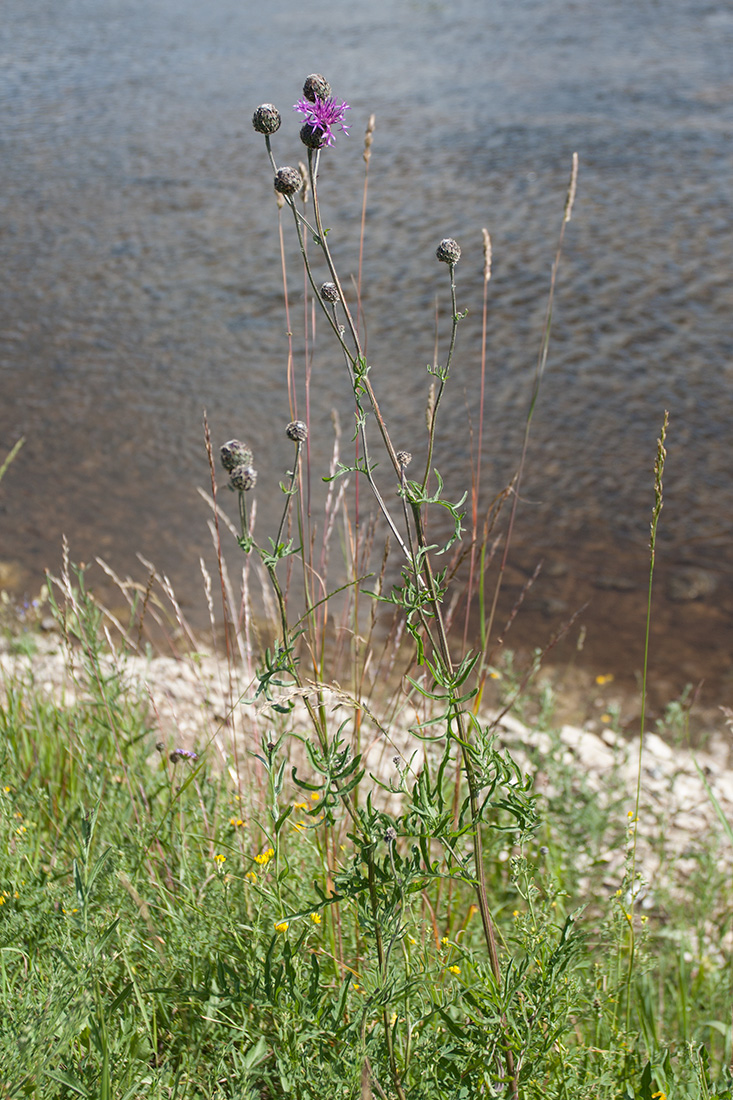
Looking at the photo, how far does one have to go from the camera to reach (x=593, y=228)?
790 cm

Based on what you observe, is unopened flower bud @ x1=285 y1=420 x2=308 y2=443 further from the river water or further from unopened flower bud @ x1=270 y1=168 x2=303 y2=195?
the river water

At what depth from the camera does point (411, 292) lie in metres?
7.15

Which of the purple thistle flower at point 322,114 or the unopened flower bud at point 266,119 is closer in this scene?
the purple thistle flower at point 322,114

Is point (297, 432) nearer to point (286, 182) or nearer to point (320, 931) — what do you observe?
point (286, 182)

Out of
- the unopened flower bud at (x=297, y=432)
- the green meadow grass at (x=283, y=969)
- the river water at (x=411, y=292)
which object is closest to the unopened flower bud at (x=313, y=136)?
the unopened flower bud at (x=297, y=432)

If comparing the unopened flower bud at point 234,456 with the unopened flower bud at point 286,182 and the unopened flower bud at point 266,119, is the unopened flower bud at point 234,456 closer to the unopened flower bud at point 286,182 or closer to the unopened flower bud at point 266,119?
the unopened flower bud at point 286,182

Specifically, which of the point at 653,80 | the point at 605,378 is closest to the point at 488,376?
the point at 605,378

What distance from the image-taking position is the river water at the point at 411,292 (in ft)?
16.9

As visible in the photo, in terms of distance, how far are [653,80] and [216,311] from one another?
7.09m

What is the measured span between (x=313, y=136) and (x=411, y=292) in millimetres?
5959

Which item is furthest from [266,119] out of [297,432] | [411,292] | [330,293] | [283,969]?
[411,292]

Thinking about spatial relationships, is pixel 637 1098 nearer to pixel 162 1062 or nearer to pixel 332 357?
pixel 162 1062

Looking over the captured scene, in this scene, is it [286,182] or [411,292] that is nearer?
[286,182]

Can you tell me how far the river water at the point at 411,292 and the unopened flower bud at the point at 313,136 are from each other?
3.43m
